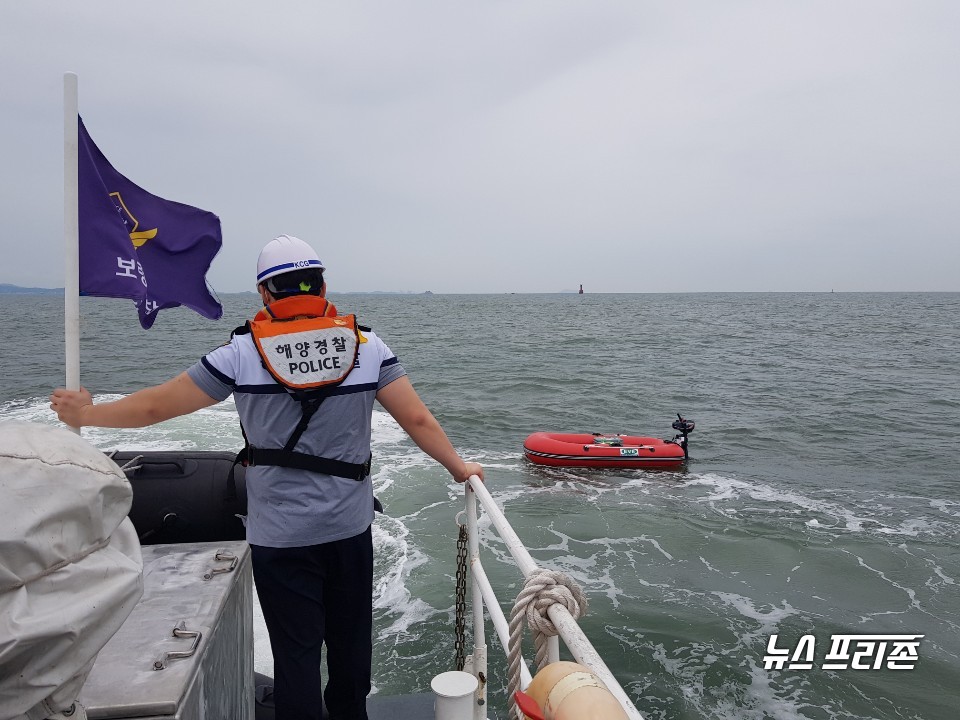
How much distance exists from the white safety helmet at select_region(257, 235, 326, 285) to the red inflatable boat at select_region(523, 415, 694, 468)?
1148 cm

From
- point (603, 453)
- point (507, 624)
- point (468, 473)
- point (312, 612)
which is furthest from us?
point (603, 453)

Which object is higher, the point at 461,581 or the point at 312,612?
the point at 312,612

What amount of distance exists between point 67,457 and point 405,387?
4.51 feet

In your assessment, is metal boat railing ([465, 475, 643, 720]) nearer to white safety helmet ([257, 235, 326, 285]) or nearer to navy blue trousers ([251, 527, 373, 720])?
navy blue trousers ([251, 527, 373, 720])

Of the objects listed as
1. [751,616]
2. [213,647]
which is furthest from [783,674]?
[213,647]

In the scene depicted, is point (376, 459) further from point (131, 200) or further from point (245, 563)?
point (245, 563)

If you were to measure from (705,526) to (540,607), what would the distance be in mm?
9694

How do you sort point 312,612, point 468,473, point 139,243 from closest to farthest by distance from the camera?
point 312,612, point 468,473, point 139,243

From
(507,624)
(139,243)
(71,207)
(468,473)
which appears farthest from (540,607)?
(139,243)

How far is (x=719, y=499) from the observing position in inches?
468

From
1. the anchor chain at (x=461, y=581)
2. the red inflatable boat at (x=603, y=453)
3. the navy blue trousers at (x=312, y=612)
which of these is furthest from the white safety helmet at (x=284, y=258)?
the red inflatable boat at (x=603, y=453)

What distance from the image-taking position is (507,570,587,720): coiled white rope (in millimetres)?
1662

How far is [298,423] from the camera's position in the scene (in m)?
2.28

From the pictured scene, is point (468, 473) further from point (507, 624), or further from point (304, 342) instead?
point (304, 342)
